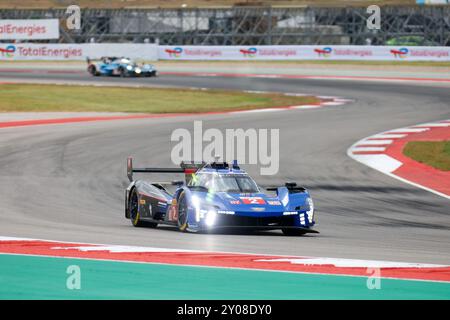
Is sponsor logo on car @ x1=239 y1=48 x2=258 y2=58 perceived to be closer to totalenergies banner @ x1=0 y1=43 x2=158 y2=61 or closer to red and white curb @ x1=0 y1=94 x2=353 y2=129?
totalenergies banner @ x1=0 y1=43 x2=158 y2=61

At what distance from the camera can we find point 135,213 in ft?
53.5

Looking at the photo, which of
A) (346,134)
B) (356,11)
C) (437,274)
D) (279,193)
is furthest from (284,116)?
(356,11)

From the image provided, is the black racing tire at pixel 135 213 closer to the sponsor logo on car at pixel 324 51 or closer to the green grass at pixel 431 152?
the green grass at pixel 431 152

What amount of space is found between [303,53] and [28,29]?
61.0 feet

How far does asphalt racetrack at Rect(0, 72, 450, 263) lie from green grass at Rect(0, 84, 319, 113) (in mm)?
3863

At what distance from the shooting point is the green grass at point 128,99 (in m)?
39.8

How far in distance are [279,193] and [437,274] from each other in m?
4.49

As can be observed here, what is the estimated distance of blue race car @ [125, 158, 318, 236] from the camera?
1458 cm

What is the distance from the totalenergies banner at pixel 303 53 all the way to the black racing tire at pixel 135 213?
40.0 metres

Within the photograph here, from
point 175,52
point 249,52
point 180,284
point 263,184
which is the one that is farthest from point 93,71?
point 180,284

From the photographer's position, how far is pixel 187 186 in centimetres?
1545
